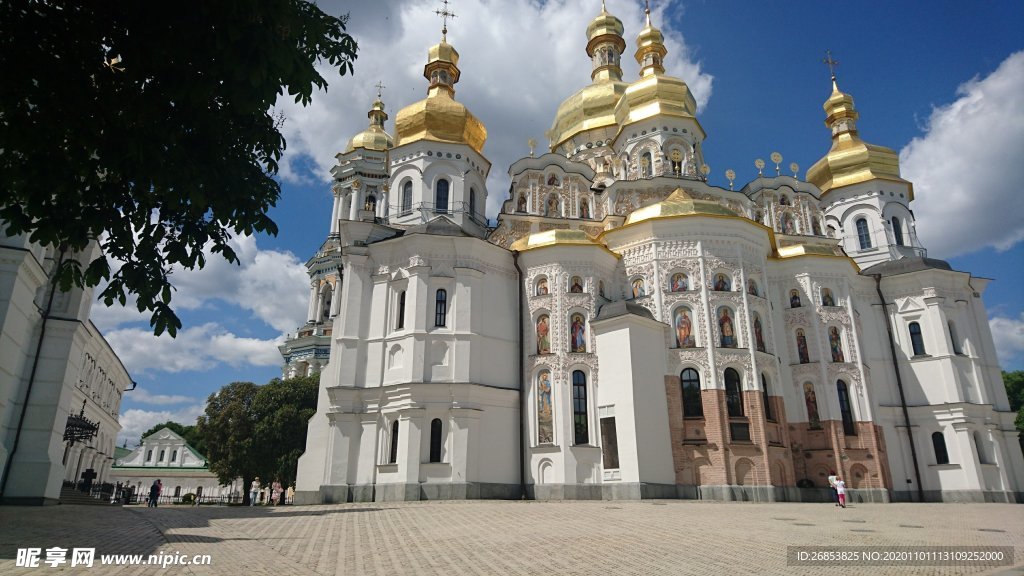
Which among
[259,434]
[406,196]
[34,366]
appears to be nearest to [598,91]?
[406,196]

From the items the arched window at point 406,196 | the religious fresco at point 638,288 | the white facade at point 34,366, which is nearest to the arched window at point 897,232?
the religious fresco at point 638,288

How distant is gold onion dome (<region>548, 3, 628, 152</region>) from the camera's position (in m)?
40.4

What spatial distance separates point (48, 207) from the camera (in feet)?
20.3

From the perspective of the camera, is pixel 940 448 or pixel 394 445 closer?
pixel 394 445

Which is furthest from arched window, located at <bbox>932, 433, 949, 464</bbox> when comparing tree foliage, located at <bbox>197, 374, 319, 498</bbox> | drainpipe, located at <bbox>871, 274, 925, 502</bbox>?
tree foliage, located at <bbox>197, 374, 319, 498</bbox>

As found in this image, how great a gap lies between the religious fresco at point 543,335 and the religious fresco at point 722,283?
22.3ft

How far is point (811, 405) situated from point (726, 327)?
214 inches

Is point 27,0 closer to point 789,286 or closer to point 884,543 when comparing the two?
point 884,543

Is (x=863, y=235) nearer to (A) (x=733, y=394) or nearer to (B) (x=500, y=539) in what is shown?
(A) (x=733, y=394)

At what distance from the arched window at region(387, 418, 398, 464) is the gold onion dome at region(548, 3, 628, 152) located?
23.8 meters

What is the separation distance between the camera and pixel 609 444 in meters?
22.6

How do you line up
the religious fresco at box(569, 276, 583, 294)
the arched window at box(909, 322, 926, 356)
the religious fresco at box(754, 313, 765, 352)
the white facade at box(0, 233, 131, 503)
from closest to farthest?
the white facade at box(0, 233, 131, 503) → the religious fresco at box(754, 313, 765, 352) → the religious fresco at box(569, 276, 583, 294) → the arched window at box(909, 322, 926, 356)

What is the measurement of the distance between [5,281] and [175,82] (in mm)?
12545

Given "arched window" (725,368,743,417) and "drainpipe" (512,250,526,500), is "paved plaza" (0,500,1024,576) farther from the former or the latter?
"drainpipe" (512,250,526,500)
